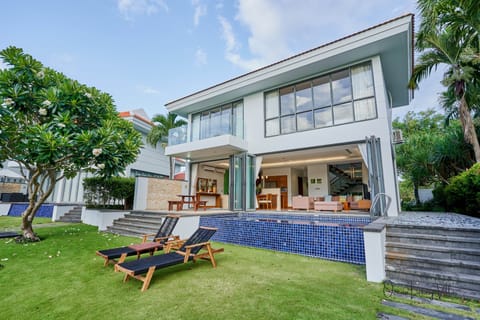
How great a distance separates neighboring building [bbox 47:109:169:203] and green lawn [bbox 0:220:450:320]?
12.1 metres

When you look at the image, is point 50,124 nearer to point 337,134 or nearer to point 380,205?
point 337,134

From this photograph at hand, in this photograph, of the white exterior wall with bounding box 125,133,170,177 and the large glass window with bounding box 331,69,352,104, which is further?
the white exterior wall with bounding box 125,133,170,177

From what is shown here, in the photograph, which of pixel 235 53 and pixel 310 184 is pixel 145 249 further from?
pixel 235 53

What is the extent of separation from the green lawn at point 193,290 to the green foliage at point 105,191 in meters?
5.69

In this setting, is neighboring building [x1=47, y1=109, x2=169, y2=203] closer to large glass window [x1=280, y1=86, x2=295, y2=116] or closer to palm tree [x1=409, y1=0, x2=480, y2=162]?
large glass window [x1=280, y1=86, x2=295, y2=116]

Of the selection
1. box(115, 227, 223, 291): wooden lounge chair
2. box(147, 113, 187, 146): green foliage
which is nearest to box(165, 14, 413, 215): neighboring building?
box(147, 113, 187, 146): green foliage

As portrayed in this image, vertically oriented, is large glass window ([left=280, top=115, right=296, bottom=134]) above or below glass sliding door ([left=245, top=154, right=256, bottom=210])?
above

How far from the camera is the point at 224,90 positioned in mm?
11781

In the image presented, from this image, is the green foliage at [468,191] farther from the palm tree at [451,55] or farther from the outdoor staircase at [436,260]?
the outdoor staircase at [436,260]

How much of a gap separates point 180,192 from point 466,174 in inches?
517

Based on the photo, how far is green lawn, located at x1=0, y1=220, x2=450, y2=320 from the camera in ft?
8.70

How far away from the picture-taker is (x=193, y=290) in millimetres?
3314

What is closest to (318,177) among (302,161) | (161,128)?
(302,161)

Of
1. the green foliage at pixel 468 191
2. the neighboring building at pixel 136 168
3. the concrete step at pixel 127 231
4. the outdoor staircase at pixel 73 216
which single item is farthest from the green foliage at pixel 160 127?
the green foliage at pixel 468 191
